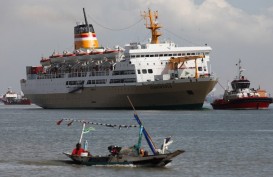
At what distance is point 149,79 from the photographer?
135000 millimetres

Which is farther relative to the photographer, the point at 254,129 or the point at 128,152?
the point at 254,129

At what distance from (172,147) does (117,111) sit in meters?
67.7

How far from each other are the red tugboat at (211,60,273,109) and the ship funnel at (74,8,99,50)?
32.0m

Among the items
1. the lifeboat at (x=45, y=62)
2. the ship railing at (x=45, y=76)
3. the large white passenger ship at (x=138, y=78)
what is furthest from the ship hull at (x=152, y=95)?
the lifeboat at (x=45, y=62)

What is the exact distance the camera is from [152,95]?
436ft

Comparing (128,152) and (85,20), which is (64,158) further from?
(85,20)

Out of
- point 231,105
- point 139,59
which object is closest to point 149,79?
point 139,59

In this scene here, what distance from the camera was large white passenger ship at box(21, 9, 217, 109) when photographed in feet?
432

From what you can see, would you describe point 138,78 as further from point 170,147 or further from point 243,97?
point 170,147

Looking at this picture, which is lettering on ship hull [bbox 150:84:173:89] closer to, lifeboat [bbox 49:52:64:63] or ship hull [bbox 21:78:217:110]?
ship hull [bbox 21:78:217:110]

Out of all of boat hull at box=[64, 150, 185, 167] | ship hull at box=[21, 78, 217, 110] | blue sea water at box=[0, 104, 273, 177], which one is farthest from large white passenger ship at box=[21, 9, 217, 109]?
boat hull at box=[64, 150, 185, 167]

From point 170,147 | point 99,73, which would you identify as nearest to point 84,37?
point 99,73

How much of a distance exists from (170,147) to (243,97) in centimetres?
8043

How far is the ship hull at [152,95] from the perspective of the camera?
130 m
